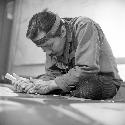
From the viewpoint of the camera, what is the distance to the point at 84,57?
1605 millimetres

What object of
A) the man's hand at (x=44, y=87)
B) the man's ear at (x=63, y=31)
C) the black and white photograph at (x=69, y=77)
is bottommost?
the man's hand at (x=44, y=87)

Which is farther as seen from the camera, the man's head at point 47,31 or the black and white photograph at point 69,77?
the man's head at point 47,31

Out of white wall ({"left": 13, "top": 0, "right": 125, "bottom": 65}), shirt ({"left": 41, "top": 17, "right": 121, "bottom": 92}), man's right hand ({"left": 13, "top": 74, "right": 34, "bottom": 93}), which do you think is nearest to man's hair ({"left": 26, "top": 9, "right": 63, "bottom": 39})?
shirt ({"left": 41, "top": 17, "right": 121, "bottom": 92})

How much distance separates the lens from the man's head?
1.66m

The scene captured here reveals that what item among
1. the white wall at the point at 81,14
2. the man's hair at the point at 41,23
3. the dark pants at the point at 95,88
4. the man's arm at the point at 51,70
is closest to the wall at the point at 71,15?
the white wall at the point at 81,14

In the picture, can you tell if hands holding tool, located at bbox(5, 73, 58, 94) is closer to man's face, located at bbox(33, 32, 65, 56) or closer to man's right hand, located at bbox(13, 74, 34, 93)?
man's right hand, located at bbox(13, 74, 34, 93)

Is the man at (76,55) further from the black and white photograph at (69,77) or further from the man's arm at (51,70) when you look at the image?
the man's arm at (51,70)

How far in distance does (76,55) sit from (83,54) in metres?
0.05

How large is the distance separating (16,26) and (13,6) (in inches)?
17.0

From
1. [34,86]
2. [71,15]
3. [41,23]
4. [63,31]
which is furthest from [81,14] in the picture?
[34,86]

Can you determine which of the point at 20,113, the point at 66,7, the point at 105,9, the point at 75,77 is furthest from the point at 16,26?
the point at 20,113

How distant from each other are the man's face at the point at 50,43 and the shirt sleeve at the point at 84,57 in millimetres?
131

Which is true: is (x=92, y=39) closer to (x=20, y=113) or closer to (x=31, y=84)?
(x=31, y=84)

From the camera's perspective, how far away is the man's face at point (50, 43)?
66.4 inches
